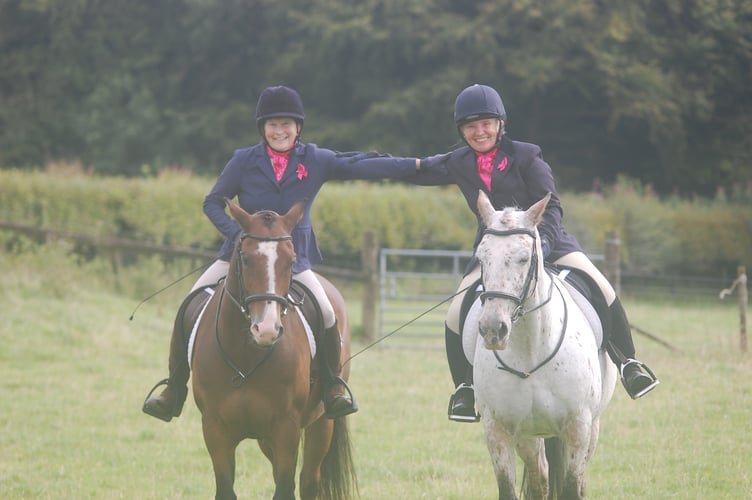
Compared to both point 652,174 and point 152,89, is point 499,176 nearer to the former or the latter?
point 652,174

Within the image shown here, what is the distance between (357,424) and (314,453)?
126 inches

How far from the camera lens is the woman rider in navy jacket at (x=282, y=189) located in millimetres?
6121

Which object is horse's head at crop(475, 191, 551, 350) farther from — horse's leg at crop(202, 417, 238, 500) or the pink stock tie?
horse's leg at crop(202, 417, 238, 500)

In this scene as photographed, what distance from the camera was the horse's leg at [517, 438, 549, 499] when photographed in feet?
19.0

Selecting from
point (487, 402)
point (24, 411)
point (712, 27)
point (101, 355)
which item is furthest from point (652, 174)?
point (487, 402)

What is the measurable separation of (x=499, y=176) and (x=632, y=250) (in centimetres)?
1881

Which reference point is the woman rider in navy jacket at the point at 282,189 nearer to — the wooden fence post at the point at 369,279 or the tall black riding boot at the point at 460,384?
the tall black riding boot at the point at 460,384

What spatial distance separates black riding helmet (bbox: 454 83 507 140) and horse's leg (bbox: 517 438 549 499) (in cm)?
192

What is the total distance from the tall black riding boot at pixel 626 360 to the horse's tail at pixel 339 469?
6.21ft

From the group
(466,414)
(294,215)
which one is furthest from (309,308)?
(466,414)

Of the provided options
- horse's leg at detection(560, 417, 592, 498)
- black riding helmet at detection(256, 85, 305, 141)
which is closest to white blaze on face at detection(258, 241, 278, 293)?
black riding helmet at detection(256, 85, 305, 141)

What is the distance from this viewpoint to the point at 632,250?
2395cm

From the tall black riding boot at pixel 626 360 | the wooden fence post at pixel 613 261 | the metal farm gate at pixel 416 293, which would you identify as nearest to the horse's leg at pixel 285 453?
the tall black riding boot at pixel 626 360

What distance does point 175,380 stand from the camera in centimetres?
630
